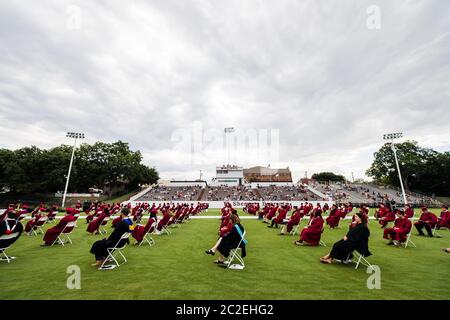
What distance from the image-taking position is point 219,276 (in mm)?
5285

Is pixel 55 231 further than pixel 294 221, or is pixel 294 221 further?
pixel 294 221

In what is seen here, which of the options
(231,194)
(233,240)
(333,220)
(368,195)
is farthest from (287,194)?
(233,240)

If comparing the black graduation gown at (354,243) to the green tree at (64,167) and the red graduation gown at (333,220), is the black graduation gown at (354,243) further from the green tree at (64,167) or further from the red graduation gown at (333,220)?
the green tree at (64,167)

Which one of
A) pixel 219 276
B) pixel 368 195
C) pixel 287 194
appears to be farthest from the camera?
pixel 287 194

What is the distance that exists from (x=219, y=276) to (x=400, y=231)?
8.03 metres

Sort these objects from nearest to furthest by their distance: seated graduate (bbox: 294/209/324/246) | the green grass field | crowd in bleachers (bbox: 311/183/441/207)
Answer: the green grass field < seated graduate (bbox: 294/209/324/246) < crowd in bleachers (bbox: 311/183/441/207)

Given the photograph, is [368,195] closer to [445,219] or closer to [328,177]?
[445,219]

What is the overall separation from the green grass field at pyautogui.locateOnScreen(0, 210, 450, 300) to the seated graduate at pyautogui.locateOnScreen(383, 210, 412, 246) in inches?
41.2

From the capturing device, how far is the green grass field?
4266 millimetres

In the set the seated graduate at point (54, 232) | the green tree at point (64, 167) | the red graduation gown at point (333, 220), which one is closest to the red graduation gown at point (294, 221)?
the red graduation gown at point (333, 220)

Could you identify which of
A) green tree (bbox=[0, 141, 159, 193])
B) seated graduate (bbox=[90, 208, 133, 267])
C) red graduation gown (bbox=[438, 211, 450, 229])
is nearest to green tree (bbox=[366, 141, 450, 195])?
red graduation gown (bbox=[438, 211, 450, 229])

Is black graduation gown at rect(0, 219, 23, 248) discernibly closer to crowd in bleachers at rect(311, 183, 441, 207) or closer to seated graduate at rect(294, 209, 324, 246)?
seated graduate at rect(294, 209, 324, 246)

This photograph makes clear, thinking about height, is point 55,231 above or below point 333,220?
above

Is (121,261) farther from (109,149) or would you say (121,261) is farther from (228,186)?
(109,149)
